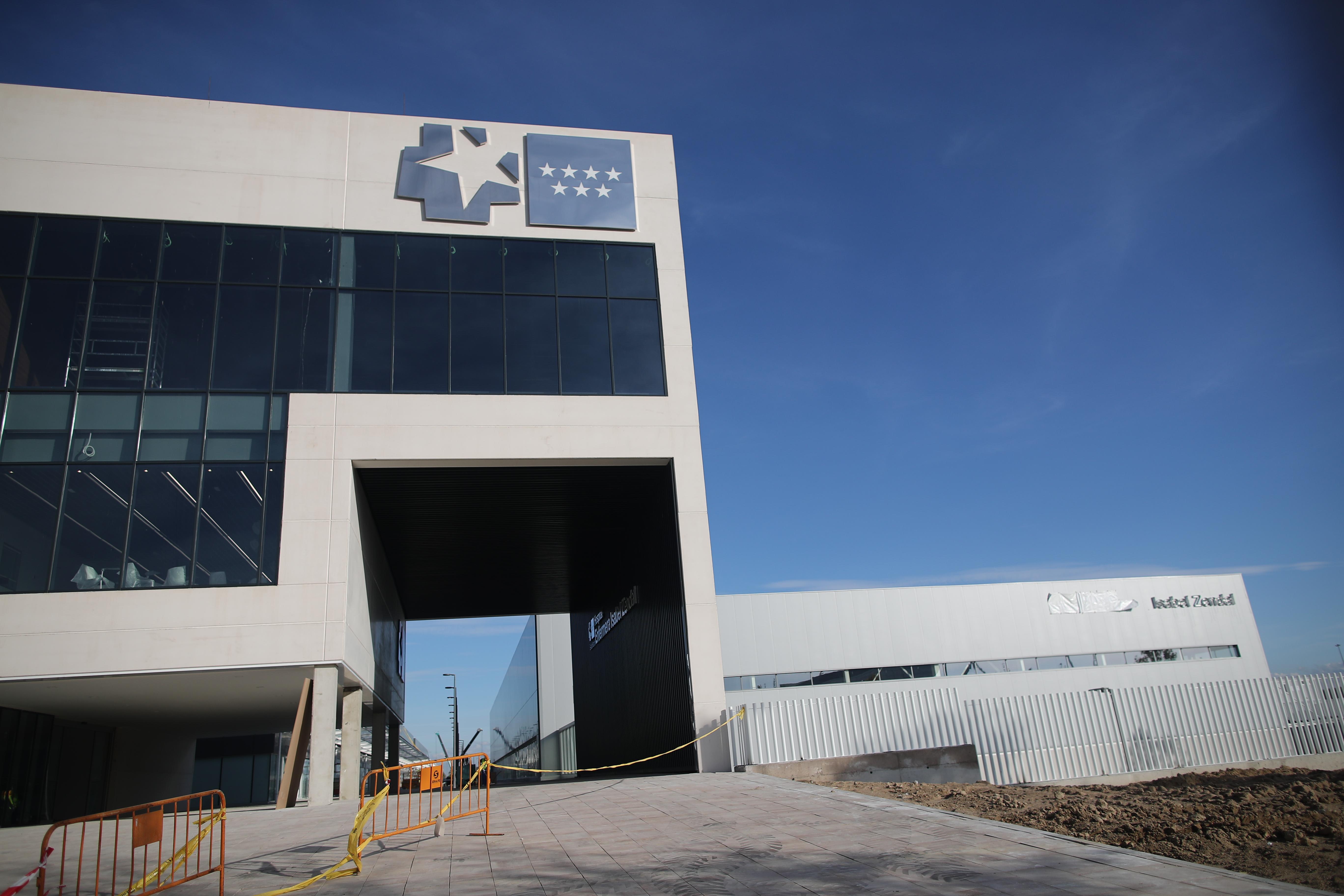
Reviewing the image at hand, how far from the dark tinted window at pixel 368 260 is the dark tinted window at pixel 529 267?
3037 mm

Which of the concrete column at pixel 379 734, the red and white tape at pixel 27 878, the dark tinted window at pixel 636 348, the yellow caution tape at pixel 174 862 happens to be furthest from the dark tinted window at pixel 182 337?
the concrete column at pixel 379 734

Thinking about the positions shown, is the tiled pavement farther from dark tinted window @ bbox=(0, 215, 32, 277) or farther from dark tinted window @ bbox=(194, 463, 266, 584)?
dark tinted window @ bbox=(0, 215, 32, 277)

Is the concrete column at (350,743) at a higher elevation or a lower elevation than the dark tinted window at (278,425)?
lower

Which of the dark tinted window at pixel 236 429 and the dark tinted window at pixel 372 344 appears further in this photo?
the dark tinted window at pixel 372 344

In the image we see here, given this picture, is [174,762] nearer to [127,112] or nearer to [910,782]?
[127,112]

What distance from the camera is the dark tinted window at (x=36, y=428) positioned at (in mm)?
18859

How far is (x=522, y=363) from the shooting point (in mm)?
22031

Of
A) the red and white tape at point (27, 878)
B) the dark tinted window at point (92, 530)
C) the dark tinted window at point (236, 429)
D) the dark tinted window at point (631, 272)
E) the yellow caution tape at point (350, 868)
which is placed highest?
the dark tinted window at point (631, 272)

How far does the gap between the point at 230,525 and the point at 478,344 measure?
7415 mm

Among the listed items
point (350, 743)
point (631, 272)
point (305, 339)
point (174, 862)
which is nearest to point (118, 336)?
point (305, 339)

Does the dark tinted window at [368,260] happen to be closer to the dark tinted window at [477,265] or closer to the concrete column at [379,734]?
the dark tinted window at [477,265]

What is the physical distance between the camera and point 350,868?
863 cm

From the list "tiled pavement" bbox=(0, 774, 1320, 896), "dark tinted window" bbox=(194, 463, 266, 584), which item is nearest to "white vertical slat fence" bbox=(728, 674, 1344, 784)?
"tiled pavement" bbox=(0, 774, 1320, 896)

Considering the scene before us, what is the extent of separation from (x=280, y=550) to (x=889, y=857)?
16167 mm
